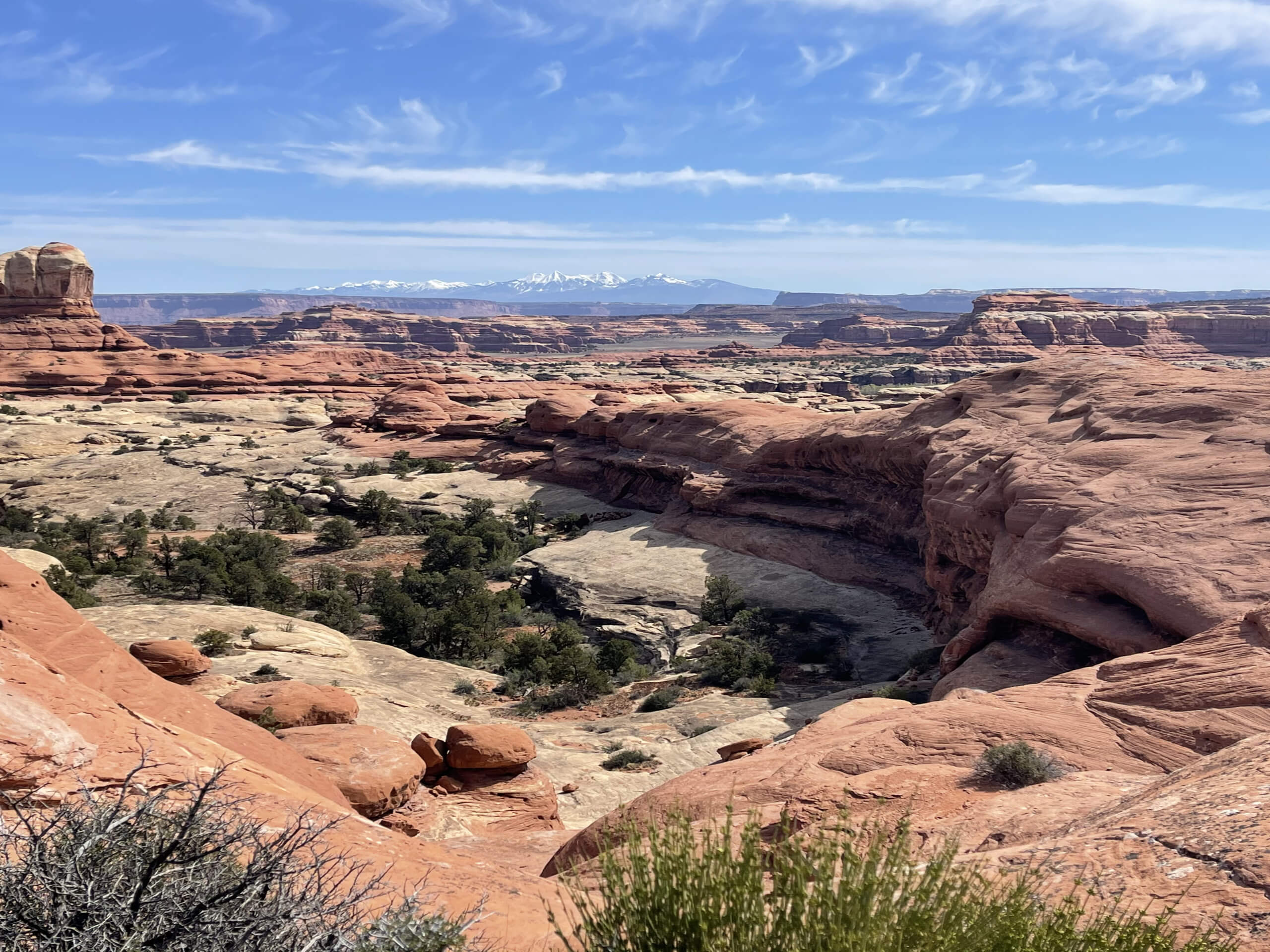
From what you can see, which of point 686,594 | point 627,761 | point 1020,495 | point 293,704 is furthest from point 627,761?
point 686,594

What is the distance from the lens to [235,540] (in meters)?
30.1

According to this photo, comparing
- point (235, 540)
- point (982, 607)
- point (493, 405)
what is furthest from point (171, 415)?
point (982, 607)

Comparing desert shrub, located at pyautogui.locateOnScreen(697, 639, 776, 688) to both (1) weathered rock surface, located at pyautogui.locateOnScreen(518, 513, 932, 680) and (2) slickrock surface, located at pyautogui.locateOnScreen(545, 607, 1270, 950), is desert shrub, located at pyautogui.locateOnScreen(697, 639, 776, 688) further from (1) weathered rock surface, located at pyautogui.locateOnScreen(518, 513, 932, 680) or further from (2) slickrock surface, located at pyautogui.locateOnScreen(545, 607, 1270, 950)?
(2) slickrock surface, located at pyautogui.locateOnScreen(545, 607, 1270, 950)

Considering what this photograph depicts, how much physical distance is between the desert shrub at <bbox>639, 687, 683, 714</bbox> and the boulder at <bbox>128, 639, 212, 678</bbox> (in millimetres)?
8263

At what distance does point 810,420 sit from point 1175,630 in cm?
2096

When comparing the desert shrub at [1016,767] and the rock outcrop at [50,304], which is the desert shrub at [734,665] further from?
the rock outcrop at [50,304]

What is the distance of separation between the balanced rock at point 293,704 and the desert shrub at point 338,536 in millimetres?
19254

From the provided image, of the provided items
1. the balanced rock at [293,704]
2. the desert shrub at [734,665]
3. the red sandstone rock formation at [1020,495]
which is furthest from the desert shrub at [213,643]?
the red sandstone rock formation at [1020,495]

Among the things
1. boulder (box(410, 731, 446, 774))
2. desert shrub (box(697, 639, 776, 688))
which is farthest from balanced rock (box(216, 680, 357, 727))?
desert shrub (box(697, 639, 776, 688))

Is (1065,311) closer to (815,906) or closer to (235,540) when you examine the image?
(235,540)

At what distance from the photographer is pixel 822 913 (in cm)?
379

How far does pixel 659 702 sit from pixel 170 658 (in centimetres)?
899

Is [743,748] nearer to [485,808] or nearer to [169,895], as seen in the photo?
[485,808]

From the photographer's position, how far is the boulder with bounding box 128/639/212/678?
46.0ft
